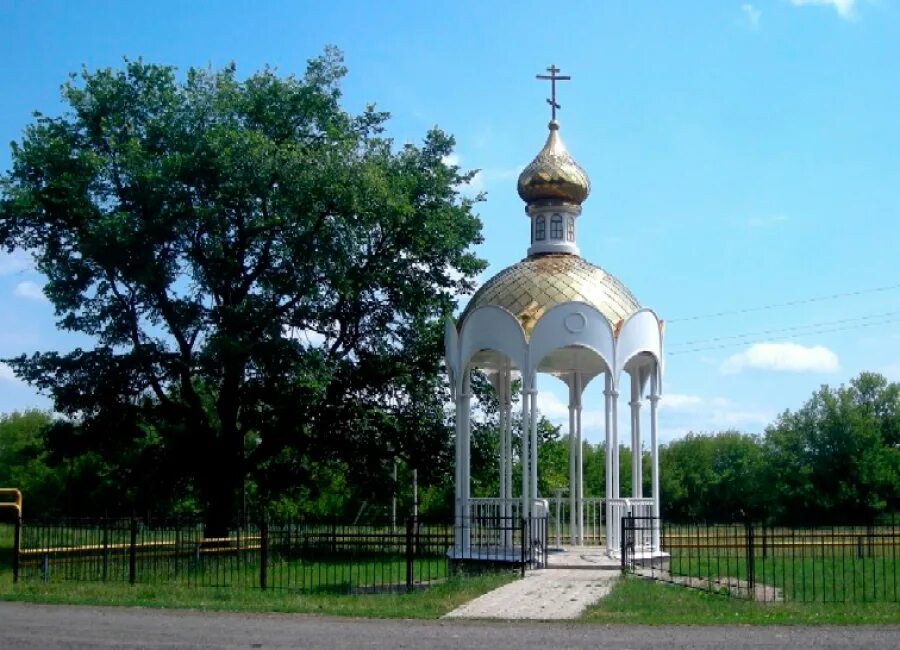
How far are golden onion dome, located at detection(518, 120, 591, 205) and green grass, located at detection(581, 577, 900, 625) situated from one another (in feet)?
31.5

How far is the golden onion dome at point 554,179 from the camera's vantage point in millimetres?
22828

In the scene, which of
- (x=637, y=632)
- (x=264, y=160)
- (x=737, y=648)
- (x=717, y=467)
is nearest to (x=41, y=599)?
(x=637, y=632)

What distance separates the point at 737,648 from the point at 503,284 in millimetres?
11297

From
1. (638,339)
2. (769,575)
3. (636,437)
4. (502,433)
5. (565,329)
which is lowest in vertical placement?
(769,575)

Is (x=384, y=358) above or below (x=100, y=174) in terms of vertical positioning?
below

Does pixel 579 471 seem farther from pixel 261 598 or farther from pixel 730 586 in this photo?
pixel 261 598

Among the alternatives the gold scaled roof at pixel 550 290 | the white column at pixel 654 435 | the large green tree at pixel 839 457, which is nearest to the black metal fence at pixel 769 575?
the white column at pixel 654 435

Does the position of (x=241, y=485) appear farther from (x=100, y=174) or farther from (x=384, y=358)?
(x=100, y=174)

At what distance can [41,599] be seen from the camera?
1630 centimetres

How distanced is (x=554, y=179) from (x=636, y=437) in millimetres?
5514

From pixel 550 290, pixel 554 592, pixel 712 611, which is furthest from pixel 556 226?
pixel 712 611

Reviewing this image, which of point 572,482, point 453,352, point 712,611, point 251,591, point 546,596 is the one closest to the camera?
point 712,611

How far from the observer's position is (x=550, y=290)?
2102 centimetres

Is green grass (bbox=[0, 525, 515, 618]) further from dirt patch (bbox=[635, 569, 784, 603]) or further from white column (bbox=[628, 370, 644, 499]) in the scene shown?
white column (bbox=[628, 370, 644, 499])
